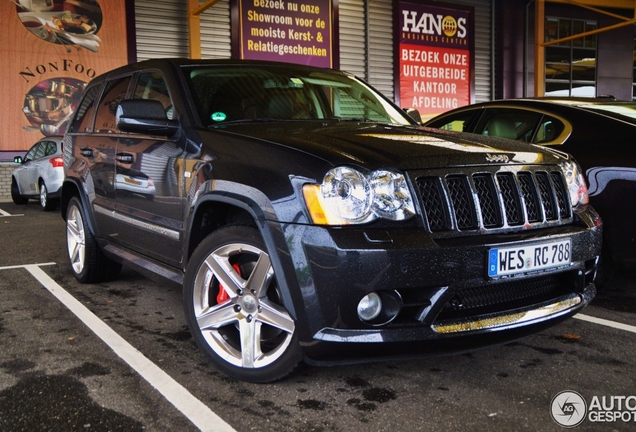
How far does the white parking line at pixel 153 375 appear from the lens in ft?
8.39

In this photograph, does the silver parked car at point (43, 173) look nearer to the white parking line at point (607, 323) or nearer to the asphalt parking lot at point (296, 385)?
the asphalt parking lot at point (296, 385)

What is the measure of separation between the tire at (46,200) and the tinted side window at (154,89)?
7.58 metres

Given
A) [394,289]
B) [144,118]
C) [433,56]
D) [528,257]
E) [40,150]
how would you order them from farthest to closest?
[433,56] → [40,150] → [144,118] → [528,257] → [394,289]

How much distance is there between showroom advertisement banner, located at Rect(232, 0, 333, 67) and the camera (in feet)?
49.0

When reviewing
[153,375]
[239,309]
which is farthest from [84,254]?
[239,309]

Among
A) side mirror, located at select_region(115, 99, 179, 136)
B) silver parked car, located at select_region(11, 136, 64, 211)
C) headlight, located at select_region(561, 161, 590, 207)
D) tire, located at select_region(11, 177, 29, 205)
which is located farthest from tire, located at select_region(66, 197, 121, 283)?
tire, located at select_region(11, 177, 29, 205)

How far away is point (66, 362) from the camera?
128 inches

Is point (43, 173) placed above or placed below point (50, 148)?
below

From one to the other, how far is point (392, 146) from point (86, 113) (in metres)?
3.06

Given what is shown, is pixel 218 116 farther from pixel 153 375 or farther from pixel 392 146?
pixel 153 375

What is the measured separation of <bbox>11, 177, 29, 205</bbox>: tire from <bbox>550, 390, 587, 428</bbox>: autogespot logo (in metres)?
11.9

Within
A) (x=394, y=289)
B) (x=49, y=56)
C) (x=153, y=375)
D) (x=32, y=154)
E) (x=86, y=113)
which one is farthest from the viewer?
(x=49, y=56)

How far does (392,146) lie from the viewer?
9.36 ft

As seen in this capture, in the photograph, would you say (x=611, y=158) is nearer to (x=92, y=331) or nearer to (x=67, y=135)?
(x=92, y=331)
